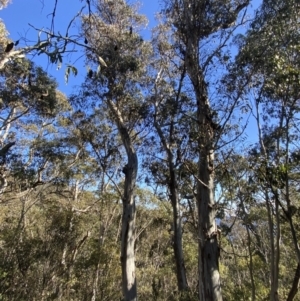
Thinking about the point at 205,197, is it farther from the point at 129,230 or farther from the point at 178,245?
the point at 178,245

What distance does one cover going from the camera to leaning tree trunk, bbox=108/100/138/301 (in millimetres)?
6086

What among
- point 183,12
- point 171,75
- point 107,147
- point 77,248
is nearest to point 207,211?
point 183,12

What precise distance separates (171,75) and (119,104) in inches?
94.2

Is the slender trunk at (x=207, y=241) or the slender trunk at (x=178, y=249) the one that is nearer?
the slender trunk at (x=207, y=241)

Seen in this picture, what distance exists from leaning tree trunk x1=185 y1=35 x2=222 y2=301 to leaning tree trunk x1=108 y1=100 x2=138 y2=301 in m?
1.87

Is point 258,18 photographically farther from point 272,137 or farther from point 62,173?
point 62,173

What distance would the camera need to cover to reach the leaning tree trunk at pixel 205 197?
4602 millimetres

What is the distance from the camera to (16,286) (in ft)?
26.6

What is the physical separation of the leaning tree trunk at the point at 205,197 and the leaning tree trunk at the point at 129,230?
187 cm

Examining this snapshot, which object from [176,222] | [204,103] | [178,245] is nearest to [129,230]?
[178,245]

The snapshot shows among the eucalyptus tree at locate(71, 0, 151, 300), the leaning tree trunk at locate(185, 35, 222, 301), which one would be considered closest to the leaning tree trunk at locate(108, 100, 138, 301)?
the eucalyptus tree at locate(71, 0, 151, 300)

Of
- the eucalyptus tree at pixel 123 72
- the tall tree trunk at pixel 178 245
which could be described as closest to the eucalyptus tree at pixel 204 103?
the eucalyptus tree at pixel 123 72

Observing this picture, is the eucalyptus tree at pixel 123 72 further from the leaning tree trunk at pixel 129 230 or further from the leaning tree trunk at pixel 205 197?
the leaning tree trunk at pixel 205 197

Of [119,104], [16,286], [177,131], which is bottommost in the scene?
[16,286]
